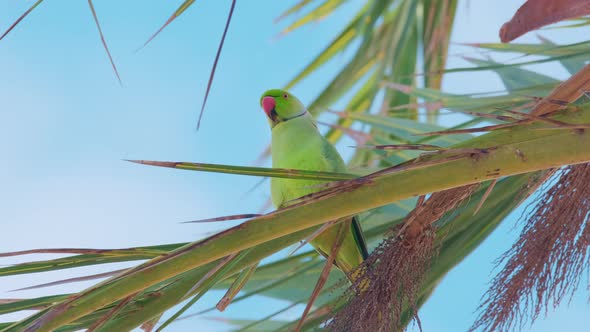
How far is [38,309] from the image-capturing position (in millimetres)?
1196

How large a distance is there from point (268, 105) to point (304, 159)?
0.52 meters

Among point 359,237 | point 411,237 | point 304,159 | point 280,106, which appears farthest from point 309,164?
point 411,237

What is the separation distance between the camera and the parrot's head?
2414 millimetres

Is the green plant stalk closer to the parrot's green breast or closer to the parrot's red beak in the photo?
the parrot's green breast

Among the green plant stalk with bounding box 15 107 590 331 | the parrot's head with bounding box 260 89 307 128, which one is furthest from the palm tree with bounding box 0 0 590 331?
the parrot's head with bounding box 260 89 307 128

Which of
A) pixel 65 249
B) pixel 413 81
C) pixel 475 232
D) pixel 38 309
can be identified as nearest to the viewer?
pixel 65 249

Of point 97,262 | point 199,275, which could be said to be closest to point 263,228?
point 199,275

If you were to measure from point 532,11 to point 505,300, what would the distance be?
49cm

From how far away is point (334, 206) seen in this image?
109 centimetres

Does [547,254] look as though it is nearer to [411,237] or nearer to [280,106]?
[411,237]

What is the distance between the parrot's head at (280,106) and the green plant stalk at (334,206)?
4.26ft

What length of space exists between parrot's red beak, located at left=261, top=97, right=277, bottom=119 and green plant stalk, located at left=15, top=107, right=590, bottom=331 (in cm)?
137

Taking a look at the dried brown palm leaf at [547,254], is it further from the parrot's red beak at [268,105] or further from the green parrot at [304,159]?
the parrot's red beak at [268,105]

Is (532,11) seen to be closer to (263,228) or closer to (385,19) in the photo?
(263,228)
